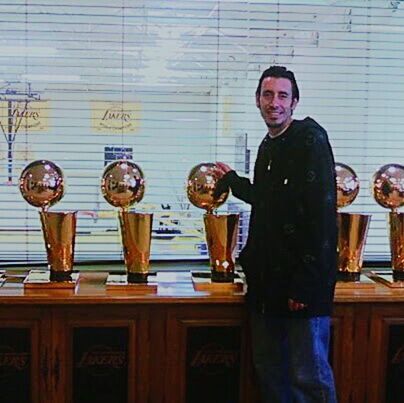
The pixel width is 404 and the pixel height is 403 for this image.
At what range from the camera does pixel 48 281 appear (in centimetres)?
254

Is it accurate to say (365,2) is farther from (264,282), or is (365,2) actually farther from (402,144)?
(264,282)

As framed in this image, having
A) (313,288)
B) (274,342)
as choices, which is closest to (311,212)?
(313,288)

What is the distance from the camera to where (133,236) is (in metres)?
2.63

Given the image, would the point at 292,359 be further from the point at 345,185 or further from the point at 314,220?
the point at 345,185

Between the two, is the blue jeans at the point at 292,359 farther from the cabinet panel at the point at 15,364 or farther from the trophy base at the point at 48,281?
the cabinet panel at the point at 15,364

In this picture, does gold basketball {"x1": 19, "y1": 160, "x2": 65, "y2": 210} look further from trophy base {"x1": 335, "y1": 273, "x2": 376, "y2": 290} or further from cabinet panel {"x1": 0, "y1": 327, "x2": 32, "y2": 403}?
trophy base {"x1": 335, "y1": 273, "x2": 376, "y2": 290}

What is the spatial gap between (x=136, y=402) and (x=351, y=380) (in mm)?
812

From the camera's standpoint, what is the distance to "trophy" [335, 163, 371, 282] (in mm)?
2725

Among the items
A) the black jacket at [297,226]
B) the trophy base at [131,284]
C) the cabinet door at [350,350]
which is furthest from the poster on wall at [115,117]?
the cabinet door at [350,350]

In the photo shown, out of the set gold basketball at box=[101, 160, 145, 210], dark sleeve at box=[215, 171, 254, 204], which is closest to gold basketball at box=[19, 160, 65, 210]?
gold basketball at box=[101, 160, 145, 210]

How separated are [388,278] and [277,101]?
91 cm

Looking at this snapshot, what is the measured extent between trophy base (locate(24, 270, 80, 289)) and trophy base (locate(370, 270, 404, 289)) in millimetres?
1193

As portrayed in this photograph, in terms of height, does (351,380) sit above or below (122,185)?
below

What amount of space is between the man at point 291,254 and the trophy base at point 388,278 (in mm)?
436
